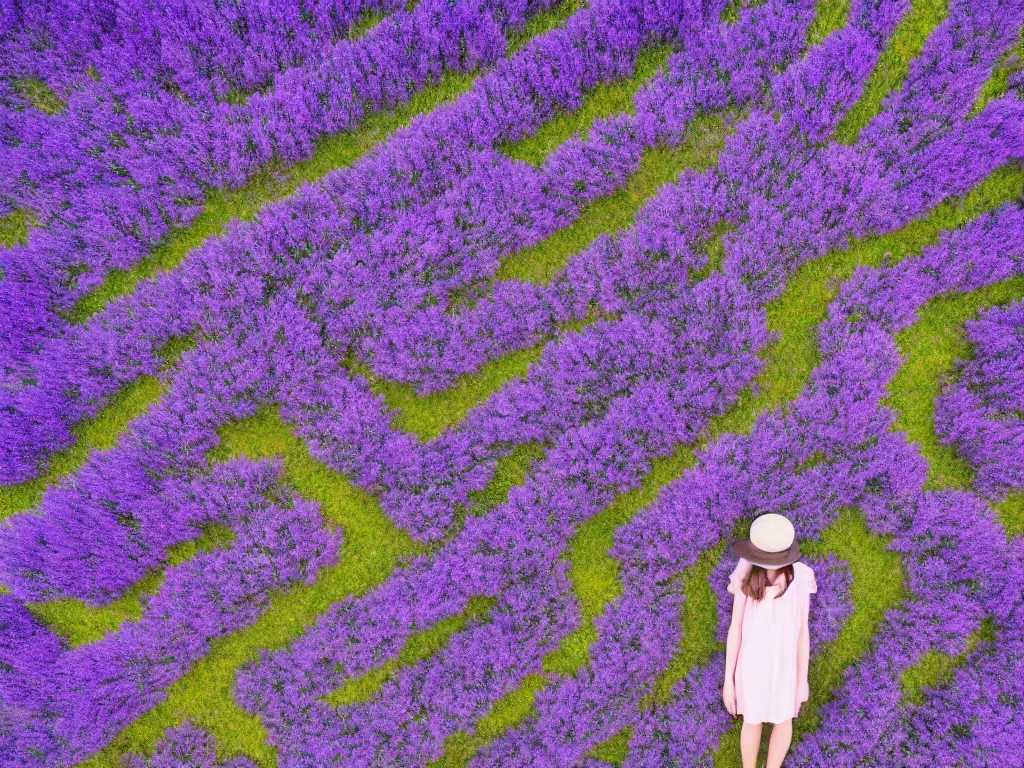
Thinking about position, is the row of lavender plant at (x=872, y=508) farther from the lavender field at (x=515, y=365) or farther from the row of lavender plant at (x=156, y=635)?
the row of lavender plant at (x=156, y=635)

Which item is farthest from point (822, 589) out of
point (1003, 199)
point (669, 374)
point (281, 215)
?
point (281, 215)

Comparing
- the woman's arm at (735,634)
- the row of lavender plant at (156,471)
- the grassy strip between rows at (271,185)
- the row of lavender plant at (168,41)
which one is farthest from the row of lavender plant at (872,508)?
the row of lavender plant at (168,41)

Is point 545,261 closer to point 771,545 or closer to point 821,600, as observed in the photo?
point 771,545

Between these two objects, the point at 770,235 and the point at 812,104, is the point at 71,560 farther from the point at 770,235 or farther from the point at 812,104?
the point at 812,104

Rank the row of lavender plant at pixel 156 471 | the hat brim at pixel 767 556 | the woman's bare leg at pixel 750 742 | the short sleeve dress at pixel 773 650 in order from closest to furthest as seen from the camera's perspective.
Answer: the hat brim at pixel 767 556 < the short sleeve dress at pixel 773 650 < the woman's bare leg at pixel 750 742 < the row of lavender plant at pixel 156 471

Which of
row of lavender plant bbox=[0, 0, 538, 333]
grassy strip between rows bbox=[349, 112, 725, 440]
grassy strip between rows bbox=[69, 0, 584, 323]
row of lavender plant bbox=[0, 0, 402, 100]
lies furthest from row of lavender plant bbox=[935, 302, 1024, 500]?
row of lavender plant bbox=[0, 0, 402, 100]

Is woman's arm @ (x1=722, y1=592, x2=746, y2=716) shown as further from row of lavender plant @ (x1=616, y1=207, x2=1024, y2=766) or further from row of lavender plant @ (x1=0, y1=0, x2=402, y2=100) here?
row of lavender plant @ (x1=0, y1=0, x2=402, y2=100)
